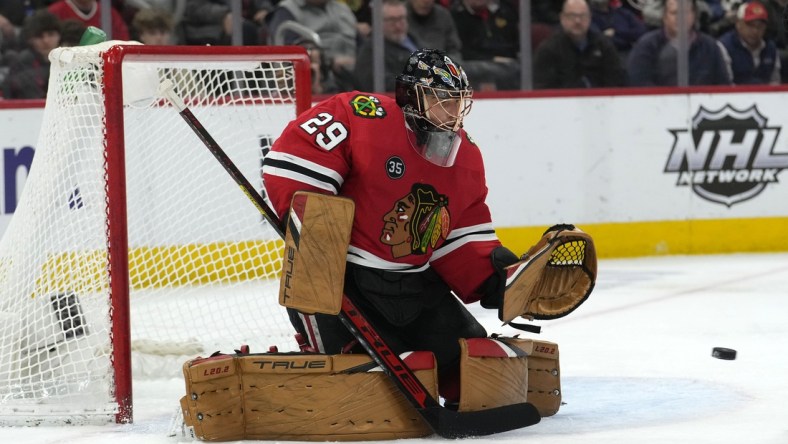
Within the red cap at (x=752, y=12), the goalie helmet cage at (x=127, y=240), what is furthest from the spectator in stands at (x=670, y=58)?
the goalie helmet cage at (x=127, y=240)

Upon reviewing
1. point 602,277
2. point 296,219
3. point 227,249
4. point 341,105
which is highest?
point 341,105

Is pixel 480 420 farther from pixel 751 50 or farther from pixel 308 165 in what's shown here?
pixel 751 50

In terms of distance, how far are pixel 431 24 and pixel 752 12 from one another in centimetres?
160

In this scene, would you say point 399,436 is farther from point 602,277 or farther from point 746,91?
point 746,91

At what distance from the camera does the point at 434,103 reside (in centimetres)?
306

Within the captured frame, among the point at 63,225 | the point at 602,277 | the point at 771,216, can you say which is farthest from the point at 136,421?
the point at 771,216

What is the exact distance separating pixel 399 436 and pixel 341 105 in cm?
73

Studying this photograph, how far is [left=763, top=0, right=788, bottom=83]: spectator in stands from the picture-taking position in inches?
262

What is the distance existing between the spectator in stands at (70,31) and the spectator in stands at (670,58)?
2.50 m

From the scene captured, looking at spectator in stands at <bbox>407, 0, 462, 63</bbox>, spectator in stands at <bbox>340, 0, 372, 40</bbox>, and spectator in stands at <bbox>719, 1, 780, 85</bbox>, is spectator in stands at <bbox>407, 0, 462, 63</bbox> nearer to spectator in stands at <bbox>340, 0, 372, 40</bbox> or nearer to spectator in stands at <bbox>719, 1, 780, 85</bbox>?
spectator in stands at <bbox>340, 0, 372, 40</bbox>

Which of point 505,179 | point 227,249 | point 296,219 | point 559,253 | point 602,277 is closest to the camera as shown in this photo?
point 296,219

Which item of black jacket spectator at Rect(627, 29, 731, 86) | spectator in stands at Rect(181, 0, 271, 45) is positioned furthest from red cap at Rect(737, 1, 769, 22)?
spectator in stands at Rect(181, 0, 271, 45)

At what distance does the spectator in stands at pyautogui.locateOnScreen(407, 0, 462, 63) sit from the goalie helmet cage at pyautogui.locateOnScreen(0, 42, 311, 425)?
5.02 ft

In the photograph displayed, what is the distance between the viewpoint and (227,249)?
4.55 m
